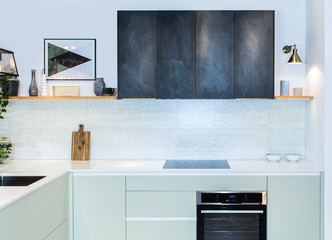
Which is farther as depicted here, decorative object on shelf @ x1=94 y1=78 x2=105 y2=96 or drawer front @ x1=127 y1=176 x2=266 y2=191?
decorative object on shelf @ x1=94 y1=78 x2=105 y2=96

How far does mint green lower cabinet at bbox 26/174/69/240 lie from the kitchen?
0.83 m

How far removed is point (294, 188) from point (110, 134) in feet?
6.20

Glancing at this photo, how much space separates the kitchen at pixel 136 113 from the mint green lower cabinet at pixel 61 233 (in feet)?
2.96

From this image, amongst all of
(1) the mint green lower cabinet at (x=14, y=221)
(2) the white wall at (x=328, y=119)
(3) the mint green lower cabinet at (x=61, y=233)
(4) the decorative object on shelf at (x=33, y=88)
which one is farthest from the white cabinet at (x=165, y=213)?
(4) the decorative object on shelf at (x=33, y=88)

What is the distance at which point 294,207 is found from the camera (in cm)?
310

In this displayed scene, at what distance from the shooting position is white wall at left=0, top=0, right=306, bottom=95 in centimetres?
360

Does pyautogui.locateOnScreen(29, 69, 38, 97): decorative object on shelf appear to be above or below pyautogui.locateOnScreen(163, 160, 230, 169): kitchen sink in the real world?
above

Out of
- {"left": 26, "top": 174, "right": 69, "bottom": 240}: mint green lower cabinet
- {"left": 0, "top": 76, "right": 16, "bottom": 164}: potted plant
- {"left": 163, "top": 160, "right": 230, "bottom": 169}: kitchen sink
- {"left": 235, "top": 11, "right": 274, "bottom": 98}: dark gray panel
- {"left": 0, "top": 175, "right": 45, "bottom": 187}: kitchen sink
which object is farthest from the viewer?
{"left": 0, "top": 76, "right": 16, "bottom": 164}: potted plant

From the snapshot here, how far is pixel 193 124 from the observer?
12.1ft

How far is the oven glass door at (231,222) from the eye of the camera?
10.1 feet

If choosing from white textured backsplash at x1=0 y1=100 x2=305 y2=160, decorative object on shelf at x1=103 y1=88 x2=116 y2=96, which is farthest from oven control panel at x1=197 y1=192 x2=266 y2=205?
decorative object on shelf at x1=103 y1=88 x2=116 y2=96

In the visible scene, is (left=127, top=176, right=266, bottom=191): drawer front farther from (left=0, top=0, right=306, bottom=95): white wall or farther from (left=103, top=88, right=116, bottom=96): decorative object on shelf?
(left=0, top=0, right=306, bottom=95): white wall

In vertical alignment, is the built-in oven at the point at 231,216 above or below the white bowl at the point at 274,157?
below

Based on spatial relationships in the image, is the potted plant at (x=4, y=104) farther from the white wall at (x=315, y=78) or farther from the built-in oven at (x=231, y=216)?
the white wall at (x=315, y=78)
